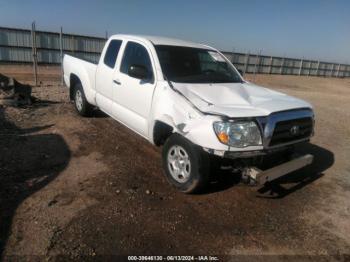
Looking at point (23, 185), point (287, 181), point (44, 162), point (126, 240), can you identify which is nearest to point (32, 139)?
point (44, 162)

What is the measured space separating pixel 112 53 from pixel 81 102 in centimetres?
183

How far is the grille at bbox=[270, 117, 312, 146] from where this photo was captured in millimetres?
3814

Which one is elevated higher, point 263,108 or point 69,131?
point 263,108

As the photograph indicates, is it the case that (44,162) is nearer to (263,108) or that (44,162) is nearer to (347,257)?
(263,108)

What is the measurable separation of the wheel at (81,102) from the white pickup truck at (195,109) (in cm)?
122

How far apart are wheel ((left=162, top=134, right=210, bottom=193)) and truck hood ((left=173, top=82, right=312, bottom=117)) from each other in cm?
53

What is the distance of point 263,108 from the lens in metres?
3.81

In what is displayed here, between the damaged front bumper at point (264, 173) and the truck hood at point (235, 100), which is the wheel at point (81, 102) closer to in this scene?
the truck hood at point (235, 100)

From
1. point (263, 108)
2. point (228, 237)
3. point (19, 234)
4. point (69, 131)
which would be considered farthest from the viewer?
point (69, 131)

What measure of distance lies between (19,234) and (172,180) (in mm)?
1953

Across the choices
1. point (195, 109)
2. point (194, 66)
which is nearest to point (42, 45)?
point (194, 66)

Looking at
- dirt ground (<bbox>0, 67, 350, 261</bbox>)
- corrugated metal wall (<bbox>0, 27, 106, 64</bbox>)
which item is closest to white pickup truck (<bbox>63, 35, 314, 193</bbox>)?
dirt ground (<bbox>0, 67, 350, 261</bbox>)

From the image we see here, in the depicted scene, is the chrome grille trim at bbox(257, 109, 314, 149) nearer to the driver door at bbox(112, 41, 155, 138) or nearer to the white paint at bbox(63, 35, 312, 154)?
the white paint at bbox(63, 35, 312, 154)

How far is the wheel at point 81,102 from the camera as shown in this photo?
7054 mm
